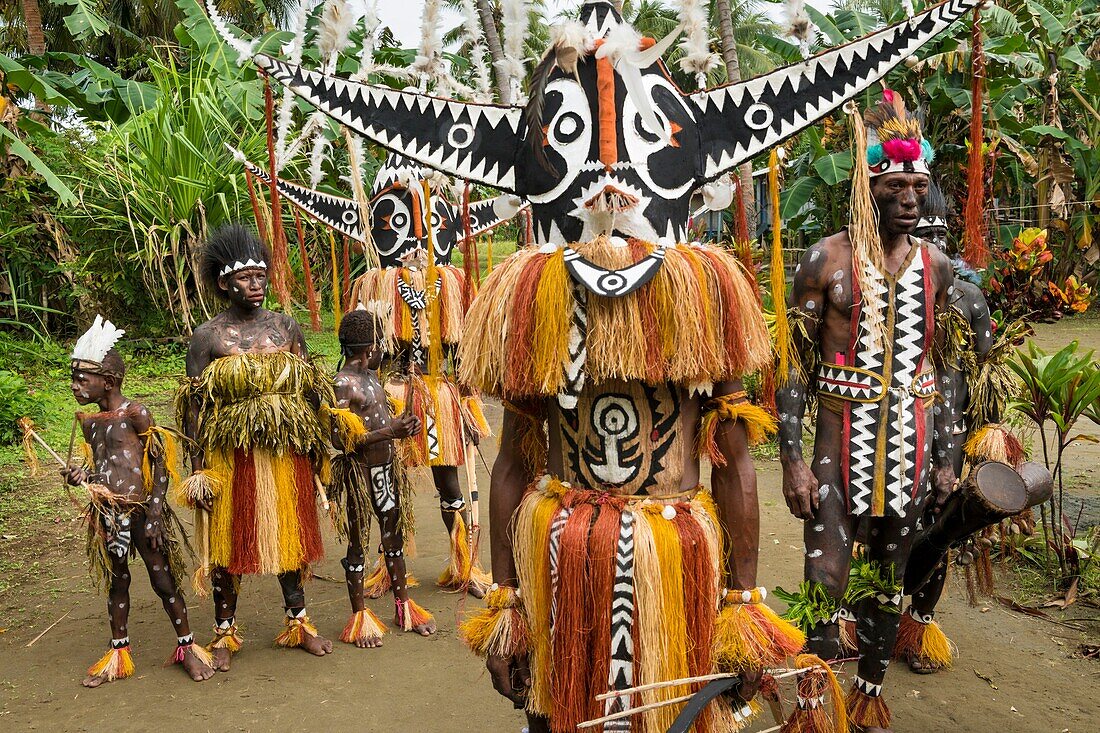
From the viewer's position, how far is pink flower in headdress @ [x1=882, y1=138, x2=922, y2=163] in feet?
10.5

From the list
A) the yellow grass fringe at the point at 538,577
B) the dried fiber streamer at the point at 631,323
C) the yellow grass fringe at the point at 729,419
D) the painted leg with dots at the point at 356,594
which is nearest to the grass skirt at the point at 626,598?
the yellow grass fringe at the point at 538,577

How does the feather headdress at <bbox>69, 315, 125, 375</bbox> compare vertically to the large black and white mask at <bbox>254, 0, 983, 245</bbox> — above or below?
below

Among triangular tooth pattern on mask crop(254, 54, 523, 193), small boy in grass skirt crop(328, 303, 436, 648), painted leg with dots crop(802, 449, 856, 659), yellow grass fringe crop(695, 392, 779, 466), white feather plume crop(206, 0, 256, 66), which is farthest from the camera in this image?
small boy in grass skirt crop(328, 303, 436, 648)

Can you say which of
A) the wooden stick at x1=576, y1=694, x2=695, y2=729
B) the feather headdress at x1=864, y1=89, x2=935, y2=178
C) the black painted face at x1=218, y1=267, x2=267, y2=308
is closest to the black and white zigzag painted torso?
the feather headdress at x1=864, y1=89, x2=935, y2=178

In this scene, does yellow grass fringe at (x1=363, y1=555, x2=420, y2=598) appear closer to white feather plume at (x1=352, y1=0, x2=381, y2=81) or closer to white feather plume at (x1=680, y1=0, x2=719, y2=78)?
white feather plume at (x1=352, y1=0, x2=381, y2=81)

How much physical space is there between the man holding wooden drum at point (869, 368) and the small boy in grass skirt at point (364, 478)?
206 cm

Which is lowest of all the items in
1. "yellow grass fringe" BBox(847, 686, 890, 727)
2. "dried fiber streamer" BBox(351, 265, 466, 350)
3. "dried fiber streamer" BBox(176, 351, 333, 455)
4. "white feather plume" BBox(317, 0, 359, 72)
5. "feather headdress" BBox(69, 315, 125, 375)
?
"yellow grass fringe" BBox(847, 686, 890, 727)

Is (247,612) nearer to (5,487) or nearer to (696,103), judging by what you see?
(5,487)

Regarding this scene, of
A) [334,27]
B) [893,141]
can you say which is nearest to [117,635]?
[334,27]

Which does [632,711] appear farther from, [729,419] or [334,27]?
[334,27]

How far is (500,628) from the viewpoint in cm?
228

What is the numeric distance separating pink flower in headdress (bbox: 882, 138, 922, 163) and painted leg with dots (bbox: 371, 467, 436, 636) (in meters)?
3.00

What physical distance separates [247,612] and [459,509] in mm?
1367

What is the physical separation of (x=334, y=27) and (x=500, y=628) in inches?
74.6
